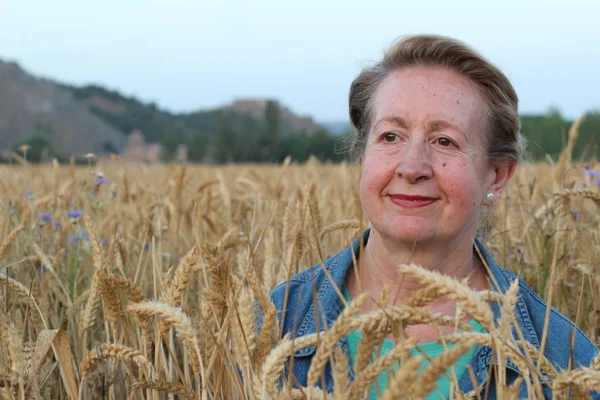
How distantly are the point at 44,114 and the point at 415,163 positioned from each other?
72.9 meters

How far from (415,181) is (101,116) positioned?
88711mm

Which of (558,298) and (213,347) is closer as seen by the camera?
(213,347)

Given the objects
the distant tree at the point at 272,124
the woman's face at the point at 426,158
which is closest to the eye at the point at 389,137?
the woman's face at the point at 426,158

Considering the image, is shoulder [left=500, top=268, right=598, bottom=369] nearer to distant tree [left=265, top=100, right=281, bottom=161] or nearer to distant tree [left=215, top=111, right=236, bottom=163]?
distant tree [left=215, top=111, right=236, bottom=163]

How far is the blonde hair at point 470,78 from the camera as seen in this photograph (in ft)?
5.82

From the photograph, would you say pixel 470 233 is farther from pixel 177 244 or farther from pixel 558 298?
pixel 177 244

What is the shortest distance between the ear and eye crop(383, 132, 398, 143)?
0.33 meters

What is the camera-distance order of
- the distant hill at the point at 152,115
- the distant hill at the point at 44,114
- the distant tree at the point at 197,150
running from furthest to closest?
1. the distant hill at the point at 152,115
2. the distant hill at the point at 44,114
3. the distant tree at the point at 197,150

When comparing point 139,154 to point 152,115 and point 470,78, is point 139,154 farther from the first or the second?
point 152,115

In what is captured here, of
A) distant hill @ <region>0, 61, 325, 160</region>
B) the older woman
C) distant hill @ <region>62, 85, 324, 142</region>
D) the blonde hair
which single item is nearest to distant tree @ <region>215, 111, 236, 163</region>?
distant hill @ <region>62, 85, 324, 142</region>

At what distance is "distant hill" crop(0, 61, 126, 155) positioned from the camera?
69000mm

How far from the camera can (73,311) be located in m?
1.87

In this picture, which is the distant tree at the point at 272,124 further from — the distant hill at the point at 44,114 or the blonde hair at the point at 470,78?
the blonde hair at the point at 470,78

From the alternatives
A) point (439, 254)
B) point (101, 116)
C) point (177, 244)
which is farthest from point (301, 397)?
point (101, 116)
